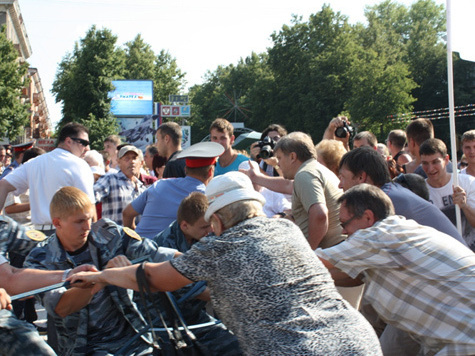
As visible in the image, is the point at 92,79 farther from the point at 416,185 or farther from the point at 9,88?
the point at 416,185

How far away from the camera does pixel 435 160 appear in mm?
5133

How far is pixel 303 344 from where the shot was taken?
2.42m

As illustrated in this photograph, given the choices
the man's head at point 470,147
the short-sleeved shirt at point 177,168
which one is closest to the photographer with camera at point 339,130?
the man's head at point 470,147

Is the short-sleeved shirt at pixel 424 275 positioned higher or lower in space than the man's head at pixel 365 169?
lower

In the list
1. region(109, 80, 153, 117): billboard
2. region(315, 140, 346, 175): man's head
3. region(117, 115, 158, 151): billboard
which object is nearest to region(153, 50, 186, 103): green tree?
region(109, 80, 153, 117): billboard

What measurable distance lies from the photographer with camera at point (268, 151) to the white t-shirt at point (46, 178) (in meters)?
1.81

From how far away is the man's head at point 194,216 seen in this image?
3.83 meters

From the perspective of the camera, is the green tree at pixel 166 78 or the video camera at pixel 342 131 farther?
the green tree at pixel 166 78

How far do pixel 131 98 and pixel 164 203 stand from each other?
140ft

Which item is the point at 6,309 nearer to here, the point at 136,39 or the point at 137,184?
the point at 137,184

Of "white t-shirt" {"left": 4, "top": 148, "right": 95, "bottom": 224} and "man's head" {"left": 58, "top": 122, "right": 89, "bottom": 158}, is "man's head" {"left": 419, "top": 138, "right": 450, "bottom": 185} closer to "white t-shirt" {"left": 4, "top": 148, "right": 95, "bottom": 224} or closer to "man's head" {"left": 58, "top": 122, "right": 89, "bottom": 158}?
"white t-shirt" {"left": 4, "top": 148, "right": 95, "bottom": 224}

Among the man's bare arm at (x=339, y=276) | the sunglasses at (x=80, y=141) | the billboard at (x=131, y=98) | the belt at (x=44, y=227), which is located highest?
the billboard at (x=131, y=98)

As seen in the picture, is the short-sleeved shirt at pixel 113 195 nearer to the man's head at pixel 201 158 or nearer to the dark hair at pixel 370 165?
the man's head at pixel 201 158

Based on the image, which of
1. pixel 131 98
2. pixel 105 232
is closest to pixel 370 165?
pixel 105 232
